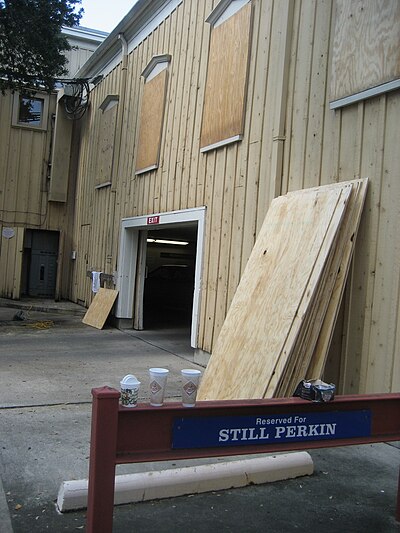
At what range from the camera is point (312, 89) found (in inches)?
242

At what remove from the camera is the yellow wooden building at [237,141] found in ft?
16.7

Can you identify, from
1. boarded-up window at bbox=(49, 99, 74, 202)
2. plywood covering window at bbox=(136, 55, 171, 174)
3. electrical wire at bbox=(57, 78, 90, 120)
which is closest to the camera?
plywood covering window at bbox=(136, 55, 171, 174)

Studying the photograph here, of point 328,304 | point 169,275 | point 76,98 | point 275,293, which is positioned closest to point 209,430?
point 328,304

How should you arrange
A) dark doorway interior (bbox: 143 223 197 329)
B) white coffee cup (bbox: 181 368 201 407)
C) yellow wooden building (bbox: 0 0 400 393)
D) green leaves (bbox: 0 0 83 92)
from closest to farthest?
white coffee cup (bbox: 181 368 201 407) → yellow wooden building (bbox: 0 0 400 393) → green leaves (bbox: 0 0 83 92) → dark doorway interior (bbox: 143 223 197 329)

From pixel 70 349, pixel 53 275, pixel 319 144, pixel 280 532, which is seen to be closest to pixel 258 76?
pixel 319 144

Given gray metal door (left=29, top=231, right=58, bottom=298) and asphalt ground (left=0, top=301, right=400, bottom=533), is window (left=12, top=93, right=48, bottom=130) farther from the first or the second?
asphalt ground (left=0, top=301, right=400, bottom=533)

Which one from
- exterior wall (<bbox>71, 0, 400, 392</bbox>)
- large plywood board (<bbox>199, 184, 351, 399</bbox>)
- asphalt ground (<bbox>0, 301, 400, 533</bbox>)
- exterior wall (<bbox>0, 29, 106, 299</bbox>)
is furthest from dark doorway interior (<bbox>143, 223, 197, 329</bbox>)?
large plywood board (<bbox>199, 184, 351, 399</bbox>)

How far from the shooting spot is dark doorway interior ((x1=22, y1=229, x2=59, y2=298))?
1661 centimetres

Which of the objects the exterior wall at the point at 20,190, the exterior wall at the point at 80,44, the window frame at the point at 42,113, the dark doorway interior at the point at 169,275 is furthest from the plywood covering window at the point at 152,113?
the exterior wall at the point at 80,44

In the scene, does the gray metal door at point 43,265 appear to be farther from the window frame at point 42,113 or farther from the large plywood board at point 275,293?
the large plywood board at point 275,293

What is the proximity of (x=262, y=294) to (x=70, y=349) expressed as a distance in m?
4.40

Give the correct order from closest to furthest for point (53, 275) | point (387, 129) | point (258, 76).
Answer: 1. point (387, 129)
2. point (258, 76)
3. point (53, 275)

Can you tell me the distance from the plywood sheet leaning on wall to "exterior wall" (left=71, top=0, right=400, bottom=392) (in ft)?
0.97

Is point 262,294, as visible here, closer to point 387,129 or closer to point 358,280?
point 358,280
